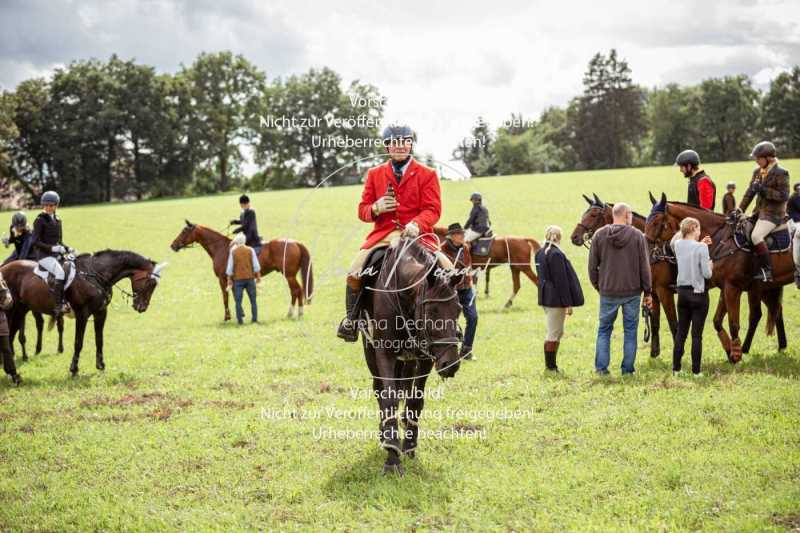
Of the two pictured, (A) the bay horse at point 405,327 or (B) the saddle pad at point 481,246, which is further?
(B) the saddle pad at point 481,246

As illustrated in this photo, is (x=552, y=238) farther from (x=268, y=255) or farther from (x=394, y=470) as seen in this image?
(x=268, y=255)

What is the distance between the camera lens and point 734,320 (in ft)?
34.0

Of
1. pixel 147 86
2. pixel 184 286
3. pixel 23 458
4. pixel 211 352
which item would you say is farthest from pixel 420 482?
pixel 147 86

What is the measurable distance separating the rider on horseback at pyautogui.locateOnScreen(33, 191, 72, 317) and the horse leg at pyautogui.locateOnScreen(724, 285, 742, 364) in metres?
12.3

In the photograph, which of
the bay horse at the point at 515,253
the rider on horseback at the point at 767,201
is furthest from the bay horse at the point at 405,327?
the bay horse at the point at 515,253

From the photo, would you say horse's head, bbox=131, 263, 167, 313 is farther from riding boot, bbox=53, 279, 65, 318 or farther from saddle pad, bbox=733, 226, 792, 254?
saddle pad, bbox=733, 226, 792, 254

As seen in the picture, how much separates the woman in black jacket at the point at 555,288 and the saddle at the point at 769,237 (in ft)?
9.52

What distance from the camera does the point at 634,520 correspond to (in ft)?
18.1

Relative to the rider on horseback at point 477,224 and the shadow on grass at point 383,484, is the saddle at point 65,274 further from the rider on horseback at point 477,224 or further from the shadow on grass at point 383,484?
→ the rider on horseback at point 477,224

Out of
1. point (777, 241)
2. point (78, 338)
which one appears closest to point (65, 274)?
point (78, 338)

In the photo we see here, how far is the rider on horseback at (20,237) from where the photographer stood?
13.7 meters

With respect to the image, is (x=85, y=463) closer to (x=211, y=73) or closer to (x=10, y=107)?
(x=10, y=107)

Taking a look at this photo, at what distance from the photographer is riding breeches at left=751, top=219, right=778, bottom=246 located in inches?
414

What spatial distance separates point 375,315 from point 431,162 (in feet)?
6.83
